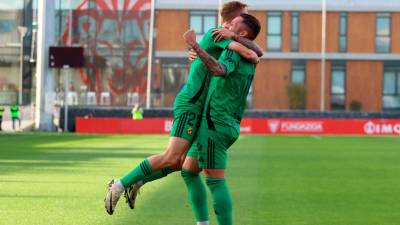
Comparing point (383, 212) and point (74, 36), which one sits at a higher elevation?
point (74, 36)

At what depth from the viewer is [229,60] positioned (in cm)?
646

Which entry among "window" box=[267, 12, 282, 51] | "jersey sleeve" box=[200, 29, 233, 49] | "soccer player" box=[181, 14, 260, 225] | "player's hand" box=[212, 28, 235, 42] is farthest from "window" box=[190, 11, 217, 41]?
"soccer player" box=[181, 14, 260, 225]

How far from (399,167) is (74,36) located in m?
31.0

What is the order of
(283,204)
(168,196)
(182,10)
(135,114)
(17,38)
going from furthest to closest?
(182,10) → (17,38) → (135,114) → (168,196) → (283,204)

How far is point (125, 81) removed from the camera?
4647cm

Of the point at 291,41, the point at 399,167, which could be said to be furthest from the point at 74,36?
the point at 399,167

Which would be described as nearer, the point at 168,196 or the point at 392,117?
the point at 168,196

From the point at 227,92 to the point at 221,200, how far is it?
0.80 m

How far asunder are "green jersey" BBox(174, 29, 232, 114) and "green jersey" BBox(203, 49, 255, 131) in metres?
0.13

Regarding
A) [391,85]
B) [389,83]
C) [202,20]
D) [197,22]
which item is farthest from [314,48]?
[197,22]

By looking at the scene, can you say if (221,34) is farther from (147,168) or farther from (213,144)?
(147,168)

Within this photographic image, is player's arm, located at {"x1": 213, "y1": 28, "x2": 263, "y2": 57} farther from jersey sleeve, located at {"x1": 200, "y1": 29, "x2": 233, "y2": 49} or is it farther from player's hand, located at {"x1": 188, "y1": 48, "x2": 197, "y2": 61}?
player's hand, located at {"x1": 188, "y1": 48, "x2": 197, "y2": 61}

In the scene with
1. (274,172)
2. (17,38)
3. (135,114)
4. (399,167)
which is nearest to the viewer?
(274,172)

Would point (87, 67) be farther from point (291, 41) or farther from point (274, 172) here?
point (274, 172)
